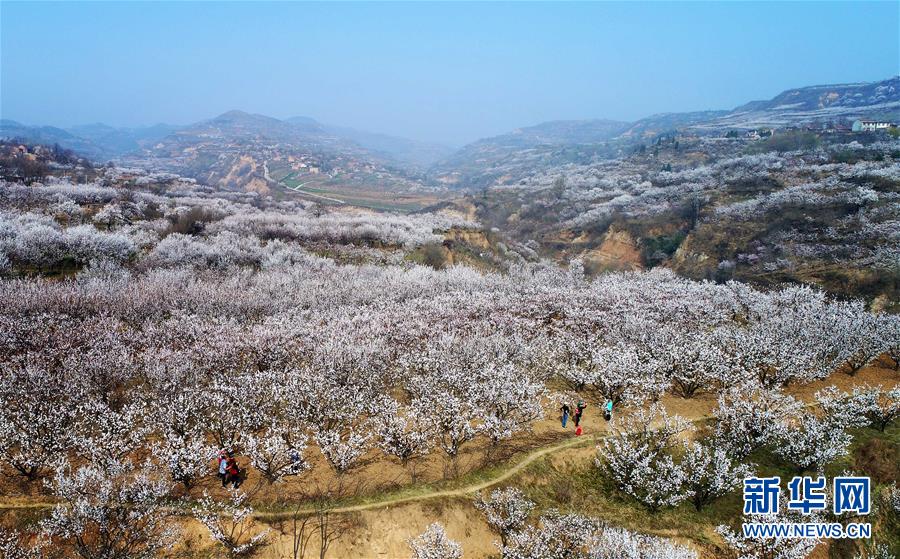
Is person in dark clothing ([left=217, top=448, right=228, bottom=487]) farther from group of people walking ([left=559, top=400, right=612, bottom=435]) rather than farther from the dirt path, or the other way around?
group of people walking ([left=559, top=400, right=612, bottom=435])

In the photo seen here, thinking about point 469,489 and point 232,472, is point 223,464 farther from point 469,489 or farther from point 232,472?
point 469,489

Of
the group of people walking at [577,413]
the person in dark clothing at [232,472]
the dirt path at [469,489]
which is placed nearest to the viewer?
the dirt path at [469,489]

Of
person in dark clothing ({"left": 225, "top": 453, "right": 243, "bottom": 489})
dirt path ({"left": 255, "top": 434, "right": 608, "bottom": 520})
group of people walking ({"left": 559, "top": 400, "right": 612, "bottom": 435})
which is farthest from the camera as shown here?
group of people walking ({"left": 559, "top": 400, "right": 612, "bottom": 435})

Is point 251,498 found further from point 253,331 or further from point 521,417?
point 253,331

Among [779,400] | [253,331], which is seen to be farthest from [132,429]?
[779,400]

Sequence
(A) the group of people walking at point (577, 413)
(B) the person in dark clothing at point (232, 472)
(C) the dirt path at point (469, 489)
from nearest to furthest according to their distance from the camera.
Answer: (C) the dirt path at point (469, 489), (B) the person in dark clothing at point (232, 472), (A) the group of people walking at point (577, 413)

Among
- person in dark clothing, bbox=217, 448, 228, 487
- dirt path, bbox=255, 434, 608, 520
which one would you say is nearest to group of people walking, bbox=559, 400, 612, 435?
dirt path, bbox=255, 434, 608, 520

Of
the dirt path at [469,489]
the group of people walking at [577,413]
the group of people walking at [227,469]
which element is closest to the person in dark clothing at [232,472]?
the group of people walking at [227,469]

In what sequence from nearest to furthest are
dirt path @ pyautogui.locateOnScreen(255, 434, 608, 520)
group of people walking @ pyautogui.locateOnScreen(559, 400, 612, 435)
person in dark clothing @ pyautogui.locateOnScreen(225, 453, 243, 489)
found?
dirt path @ pyautogui.locateOnScreen(255, 434, 608, 520), person in dark clothing @ pyautogui.locateOnScreen(225, 453, 243, 489), group of people walking @ pyautogui.locateOnScreen(559, 400, 612, 435)

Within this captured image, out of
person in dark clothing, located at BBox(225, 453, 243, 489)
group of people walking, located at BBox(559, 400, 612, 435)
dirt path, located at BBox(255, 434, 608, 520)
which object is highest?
person in dark clothing, located at BBox(225, 453, 243, 489)

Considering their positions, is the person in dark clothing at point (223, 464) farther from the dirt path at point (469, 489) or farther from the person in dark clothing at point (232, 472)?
the dirt path at point (469, 489)

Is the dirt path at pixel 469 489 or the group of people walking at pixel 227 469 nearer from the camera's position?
the dirt path at pixel 469 489
